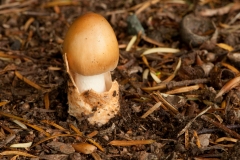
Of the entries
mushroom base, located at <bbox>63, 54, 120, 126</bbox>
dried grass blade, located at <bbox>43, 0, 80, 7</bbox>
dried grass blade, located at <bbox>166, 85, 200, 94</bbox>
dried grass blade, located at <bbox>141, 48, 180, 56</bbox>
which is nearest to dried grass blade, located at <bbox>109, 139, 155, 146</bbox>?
mushroom base, located at <bbox>63, 54, 120, 126</bbox>

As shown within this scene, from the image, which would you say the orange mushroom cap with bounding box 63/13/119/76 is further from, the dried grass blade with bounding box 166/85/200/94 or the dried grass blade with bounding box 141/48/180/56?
the dried grass blade with bounding box 141/48/180/56

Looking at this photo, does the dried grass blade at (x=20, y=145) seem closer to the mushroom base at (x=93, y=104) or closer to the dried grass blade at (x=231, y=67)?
the mushroom base at (x=93, y=104)

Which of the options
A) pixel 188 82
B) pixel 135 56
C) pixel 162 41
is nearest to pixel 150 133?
pixel 188 82

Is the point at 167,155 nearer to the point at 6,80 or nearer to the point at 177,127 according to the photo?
the point at 177,127

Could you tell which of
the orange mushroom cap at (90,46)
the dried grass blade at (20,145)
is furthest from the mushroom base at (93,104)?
the dried grass blade at (20,145)

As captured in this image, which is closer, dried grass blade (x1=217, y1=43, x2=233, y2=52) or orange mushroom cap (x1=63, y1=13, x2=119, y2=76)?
orange mushroom cap (x1=63, y1=13, x2=119, y2=76)

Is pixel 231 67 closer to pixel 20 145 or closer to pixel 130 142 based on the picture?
pixel 130 142

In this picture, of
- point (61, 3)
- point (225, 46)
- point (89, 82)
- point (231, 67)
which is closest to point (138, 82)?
point (89, 82)

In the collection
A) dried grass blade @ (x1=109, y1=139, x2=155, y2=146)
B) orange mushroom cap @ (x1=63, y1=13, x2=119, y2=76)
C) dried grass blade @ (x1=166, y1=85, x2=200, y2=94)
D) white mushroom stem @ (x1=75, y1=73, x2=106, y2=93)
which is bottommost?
dried grass blade @ (x1=109, y1=139, x2=155, y2=146)
